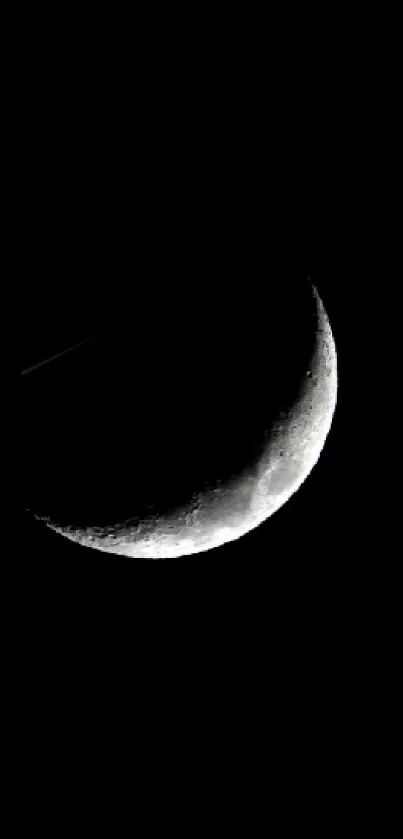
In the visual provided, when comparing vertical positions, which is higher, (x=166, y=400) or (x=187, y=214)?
(x=187, y=214)

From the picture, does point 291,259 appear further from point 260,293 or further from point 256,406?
point 256,406

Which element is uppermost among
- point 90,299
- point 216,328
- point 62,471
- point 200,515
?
point 90,299

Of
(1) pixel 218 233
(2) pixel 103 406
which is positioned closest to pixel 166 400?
(2) pixel 103 406

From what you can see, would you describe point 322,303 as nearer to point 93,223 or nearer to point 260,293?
point 260,293

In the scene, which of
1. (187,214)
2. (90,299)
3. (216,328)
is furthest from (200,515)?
(187,214)

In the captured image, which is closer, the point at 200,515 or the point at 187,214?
the point at 187,214

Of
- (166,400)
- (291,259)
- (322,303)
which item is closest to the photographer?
(166,400)

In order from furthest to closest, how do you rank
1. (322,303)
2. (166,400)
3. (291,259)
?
(322,303) → (291,259) → (166,400)
